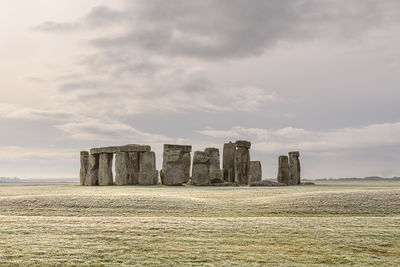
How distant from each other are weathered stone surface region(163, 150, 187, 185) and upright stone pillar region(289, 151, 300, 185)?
960 centimetres

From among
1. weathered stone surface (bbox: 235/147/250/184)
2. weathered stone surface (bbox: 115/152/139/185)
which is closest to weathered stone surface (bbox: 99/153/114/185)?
weathered stone surface (bbox: 115/152/139/185)

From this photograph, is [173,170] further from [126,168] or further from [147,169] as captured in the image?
[126,168]

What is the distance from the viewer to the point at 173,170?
A: 3075 centimetres

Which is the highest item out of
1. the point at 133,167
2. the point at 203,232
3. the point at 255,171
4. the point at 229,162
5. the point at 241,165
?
the point at 229,162

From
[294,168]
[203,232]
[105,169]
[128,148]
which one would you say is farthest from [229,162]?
[203,232]

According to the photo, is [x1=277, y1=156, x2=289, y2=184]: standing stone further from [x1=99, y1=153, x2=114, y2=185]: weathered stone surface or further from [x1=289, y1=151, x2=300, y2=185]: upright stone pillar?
[x1=99, y1=153, x2=114, y2=185]: weathered stone surface

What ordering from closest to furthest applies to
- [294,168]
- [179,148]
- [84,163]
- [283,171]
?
[179,148] → [283,171] → [294,168] → [84,163]

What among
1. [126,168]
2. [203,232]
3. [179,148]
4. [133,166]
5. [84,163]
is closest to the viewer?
[203,232]

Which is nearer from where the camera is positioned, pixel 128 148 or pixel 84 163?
pixel 128 148

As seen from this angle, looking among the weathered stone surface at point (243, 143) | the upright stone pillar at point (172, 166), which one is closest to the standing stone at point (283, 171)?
the weathered stone surface at point (243, 143)

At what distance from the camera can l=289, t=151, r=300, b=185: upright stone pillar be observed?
35.7m

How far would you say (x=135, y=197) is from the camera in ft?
60.9

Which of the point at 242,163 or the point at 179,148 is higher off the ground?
the point at 179,148

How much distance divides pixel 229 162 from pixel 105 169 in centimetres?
987
